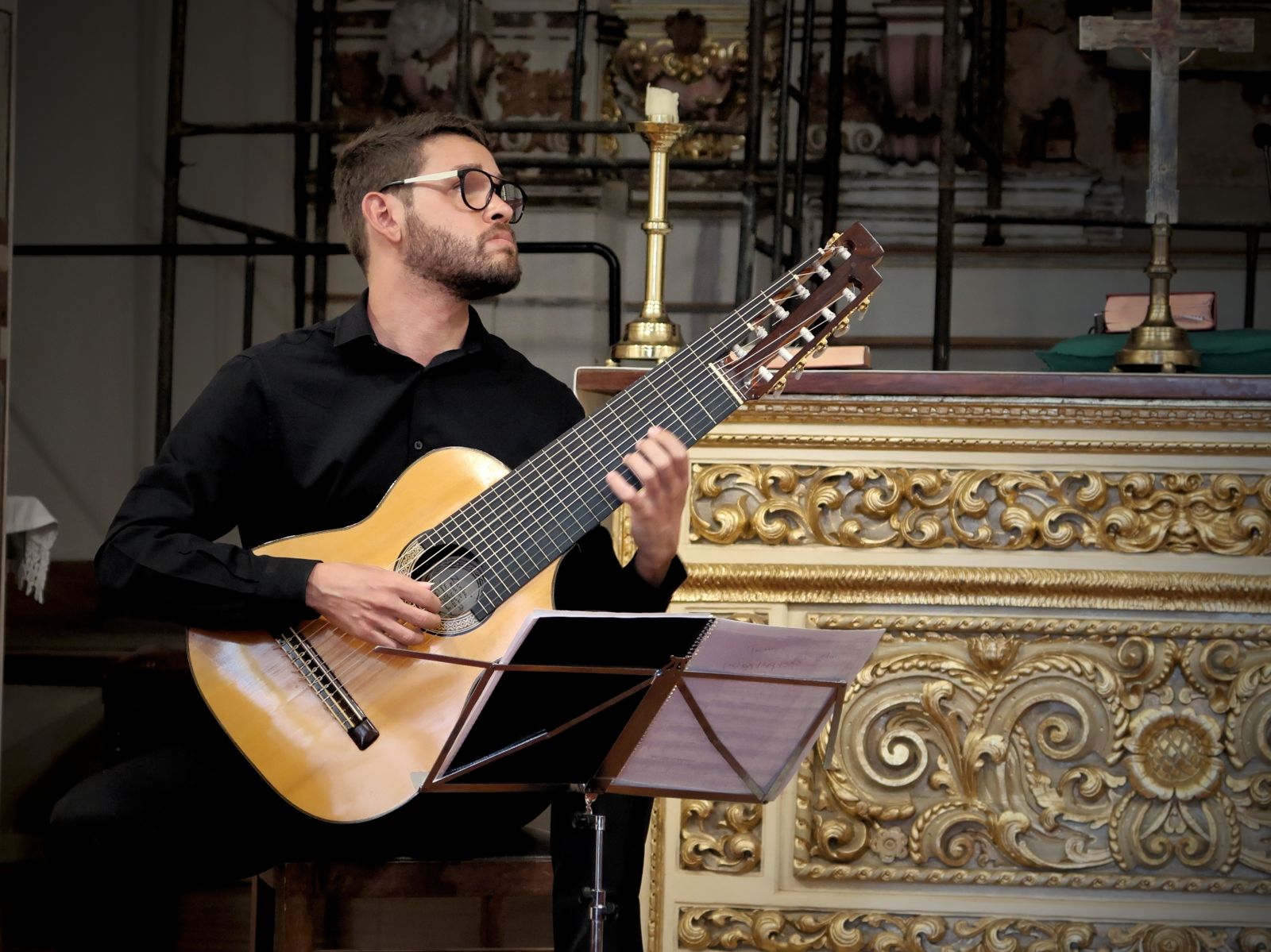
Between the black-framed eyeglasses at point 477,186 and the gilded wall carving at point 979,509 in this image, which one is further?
the gilded wall carving at point 979,509

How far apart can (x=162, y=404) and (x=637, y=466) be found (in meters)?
2.55

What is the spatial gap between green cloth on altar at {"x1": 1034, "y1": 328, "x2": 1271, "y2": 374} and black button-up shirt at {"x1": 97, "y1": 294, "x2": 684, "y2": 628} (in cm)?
115

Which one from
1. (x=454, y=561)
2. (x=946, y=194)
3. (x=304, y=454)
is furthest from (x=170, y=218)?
(x=454, y=561)

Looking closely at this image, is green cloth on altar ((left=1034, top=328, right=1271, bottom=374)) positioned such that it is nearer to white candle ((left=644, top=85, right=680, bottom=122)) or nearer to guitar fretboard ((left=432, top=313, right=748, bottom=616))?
white candle ((left=644, top=85, right=680, bottom=122))

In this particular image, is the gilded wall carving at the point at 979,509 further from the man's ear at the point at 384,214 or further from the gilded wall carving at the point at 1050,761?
the man's ear at the point at 384,214

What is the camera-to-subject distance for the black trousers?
219 centimetres

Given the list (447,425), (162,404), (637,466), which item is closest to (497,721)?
(637,466)

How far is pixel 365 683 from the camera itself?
221 cm

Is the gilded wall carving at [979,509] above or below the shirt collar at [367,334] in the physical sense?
below

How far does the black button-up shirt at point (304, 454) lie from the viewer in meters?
2.28

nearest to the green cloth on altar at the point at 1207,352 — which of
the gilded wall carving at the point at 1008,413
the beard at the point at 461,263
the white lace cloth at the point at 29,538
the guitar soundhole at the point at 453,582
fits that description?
the gilded wall carving at the point at 1008,413

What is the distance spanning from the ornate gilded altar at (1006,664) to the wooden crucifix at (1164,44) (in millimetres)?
501

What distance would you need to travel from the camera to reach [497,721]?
72.3 inches

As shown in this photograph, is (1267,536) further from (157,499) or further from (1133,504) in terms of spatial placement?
(157,499)
